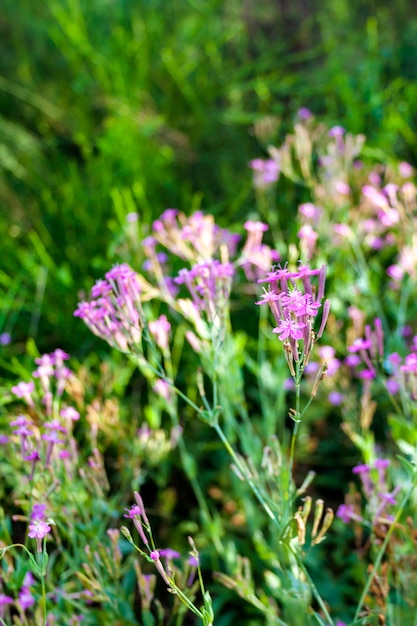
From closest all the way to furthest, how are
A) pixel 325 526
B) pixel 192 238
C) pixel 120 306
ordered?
pixel 325 526, pixel 120 306, pixel 192 238

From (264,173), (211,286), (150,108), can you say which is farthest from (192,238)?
(150,108)

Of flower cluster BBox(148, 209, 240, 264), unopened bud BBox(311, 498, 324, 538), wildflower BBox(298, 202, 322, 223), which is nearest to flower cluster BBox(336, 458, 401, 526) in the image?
unopened bud BBox(311, 498, 324, 538)

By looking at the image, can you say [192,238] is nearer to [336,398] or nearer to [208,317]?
[208,317]

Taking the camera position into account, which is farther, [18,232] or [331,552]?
[18,232]

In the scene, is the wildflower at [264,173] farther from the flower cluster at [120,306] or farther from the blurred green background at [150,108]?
the flower cluster at [120,306]

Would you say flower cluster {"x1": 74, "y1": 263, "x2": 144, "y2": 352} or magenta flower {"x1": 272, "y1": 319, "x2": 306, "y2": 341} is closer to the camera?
magenta flower {"x1": 272, "y1": 319, "x2": 306, "y2": 341}

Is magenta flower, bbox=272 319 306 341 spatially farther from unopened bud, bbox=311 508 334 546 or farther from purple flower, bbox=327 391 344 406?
purple flower, bbox=327 391 344 406

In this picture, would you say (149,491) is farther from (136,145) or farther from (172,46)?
(172,46)

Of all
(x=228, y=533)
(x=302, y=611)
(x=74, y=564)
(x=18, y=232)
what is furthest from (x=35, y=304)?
(x=302, y=611)
